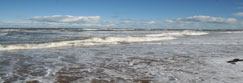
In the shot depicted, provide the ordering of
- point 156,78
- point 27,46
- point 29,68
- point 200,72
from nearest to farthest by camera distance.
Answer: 1. point 156,78
2. point 200,72
3. point 29,68
4. point 27,46

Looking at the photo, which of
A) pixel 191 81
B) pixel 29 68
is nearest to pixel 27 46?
pixel 29 68

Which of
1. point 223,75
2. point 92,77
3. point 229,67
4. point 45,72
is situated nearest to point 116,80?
point 92,77

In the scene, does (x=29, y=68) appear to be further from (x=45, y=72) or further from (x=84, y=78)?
(x=84, y=78)

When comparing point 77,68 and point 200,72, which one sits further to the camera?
point 77,68

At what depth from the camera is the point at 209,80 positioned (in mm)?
5047

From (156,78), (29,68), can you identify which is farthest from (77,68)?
(156,78)

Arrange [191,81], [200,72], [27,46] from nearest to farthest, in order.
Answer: [191,81] → [200,72] → [27,46]

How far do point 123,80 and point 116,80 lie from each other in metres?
0.17

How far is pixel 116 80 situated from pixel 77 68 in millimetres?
1866

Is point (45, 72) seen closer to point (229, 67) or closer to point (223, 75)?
point (223, 75)

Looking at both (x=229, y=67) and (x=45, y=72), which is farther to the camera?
(x=229, y=67)

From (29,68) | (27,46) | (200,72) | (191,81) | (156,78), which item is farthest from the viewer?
(27,46)

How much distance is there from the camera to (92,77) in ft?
17.7

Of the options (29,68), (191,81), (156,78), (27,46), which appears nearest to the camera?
(191,81)
